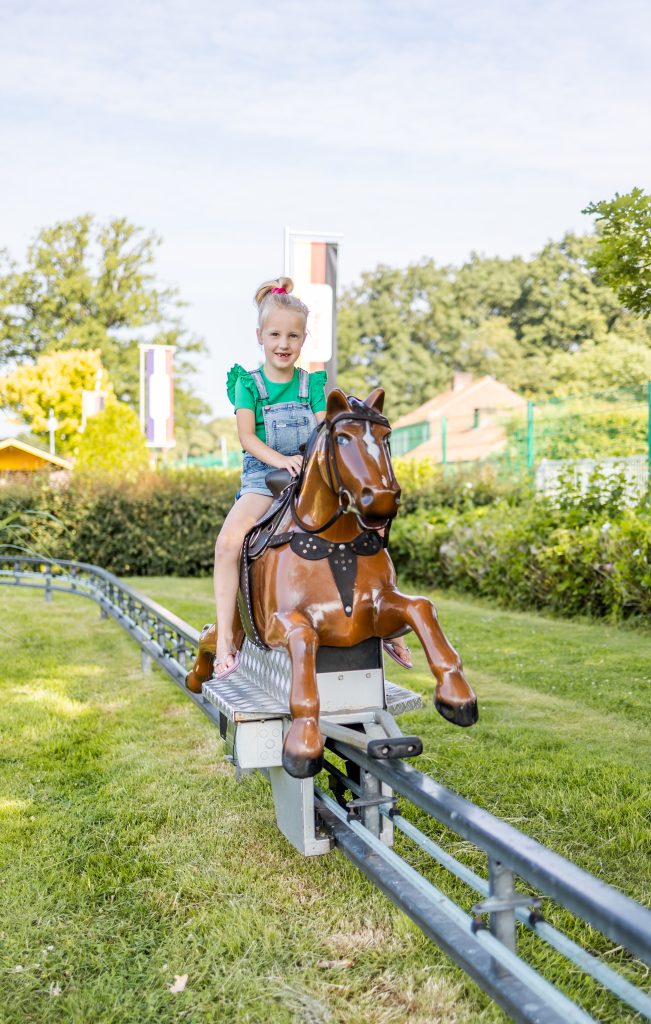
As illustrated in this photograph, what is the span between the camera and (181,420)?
4619 centimetres

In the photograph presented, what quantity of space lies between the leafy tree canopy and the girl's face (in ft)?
134

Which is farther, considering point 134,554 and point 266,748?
point 134,554

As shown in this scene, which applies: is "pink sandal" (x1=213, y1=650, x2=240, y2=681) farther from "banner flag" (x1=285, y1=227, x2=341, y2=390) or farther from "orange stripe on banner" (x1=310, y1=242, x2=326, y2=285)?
"orange stripe on banner" (x1=310, y1=242, x2=326, y2=285)

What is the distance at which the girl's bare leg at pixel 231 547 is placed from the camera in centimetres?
316

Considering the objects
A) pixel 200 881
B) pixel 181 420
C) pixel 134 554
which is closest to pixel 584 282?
pixel 181 420

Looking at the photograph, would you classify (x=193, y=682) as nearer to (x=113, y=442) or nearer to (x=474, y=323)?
(x=113, y=442)

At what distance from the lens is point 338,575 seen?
2725 millimetres

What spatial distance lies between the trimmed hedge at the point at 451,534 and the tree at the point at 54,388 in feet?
62.5

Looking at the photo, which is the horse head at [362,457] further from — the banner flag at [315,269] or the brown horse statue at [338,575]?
the banner flag at [315,269]

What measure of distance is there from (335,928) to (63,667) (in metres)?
4.62

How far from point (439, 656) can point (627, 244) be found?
10.3ft

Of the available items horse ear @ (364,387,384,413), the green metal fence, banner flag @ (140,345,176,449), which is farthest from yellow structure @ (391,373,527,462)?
horse ear @ (364,387,384,413)

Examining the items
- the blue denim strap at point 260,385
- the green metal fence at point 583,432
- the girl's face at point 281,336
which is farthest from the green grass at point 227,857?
the green metal fence at point 583,432

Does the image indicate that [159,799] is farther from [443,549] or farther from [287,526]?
[443,549]
